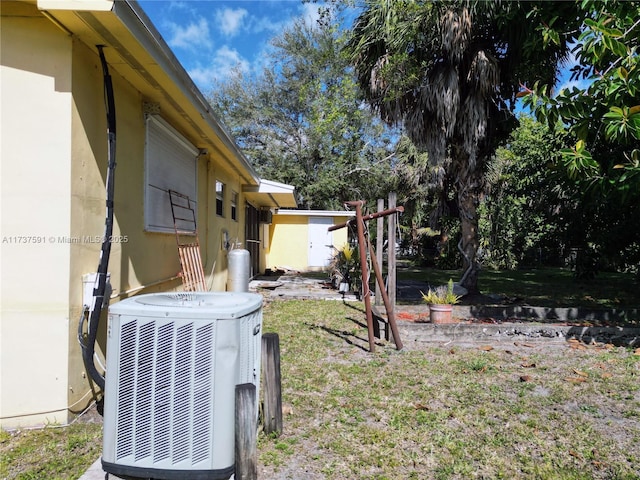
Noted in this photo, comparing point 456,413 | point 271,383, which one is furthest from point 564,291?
point 271,383

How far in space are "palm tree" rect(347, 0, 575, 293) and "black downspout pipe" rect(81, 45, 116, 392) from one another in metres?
6.51

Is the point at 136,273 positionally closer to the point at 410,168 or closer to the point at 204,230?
the point at 204,230

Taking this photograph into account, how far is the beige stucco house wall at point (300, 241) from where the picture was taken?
17.8 metres

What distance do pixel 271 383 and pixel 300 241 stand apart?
49.5 feet

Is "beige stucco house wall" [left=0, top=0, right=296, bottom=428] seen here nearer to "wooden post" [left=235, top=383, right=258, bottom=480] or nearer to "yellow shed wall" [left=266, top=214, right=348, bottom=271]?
"wooden post" [left=235, top=383, right=258, bottom=480]

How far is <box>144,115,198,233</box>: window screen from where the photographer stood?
4.86 metres

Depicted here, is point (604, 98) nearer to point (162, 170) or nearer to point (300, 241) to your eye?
point (162, 170)

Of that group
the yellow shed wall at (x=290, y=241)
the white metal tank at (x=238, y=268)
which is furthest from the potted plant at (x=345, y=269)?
the yellow shed wall at (x=290, y=241)

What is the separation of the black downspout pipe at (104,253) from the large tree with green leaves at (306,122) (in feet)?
57.8

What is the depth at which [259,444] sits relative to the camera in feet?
9.72

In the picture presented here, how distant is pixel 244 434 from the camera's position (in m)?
2.02

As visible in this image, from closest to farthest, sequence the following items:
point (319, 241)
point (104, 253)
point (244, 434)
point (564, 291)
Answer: point (244, 434)
point (104, 253)
point (564, 291)
point (319, 241)

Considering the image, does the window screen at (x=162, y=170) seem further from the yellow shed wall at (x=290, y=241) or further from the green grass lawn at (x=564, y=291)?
the yellow shed wall at (x=290, y=241)

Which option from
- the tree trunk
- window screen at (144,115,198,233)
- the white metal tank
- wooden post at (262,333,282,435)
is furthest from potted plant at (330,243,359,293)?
wooden post at (262,333,282,435)
